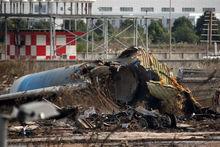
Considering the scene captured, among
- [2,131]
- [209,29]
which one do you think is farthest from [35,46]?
[2,131]

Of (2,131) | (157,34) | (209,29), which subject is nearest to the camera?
(2,131)

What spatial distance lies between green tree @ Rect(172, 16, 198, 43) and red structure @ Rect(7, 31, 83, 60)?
98.8 feet

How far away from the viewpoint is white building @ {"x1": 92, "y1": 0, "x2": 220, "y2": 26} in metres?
69.8

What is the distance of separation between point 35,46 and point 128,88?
1429 cm

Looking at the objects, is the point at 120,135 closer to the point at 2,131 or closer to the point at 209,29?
the point at 2,131

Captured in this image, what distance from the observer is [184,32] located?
57.4m

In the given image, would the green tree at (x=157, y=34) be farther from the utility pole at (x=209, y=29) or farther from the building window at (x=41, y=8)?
the building window at (x=41, y=8)

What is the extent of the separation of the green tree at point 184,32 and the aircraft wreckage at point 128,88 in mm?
43559

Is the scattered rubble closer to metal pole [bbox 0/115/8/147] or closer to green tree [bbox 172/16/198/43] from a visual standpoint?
metal pole [bbox 0/115/8/147]

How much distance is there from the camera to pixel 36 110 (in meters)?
2.00

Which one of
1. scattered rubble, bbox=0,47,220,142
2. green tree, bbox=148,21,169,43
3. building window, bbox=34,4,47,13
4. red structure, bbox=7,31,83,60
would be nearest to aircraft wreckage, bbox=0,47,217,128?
scattered rubble, bbox=0,47,220,142

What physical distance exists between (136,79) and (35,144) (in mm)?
4918

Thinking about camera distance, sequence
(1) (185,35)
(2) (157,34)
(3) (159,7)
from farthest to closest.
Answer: (3) (159,7), (1) (185,35), (2) (157,34)

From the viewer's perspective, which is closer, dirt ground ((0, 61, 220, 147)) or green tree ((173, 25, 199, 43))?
dirt ground ((0, 61, 220, 147))
